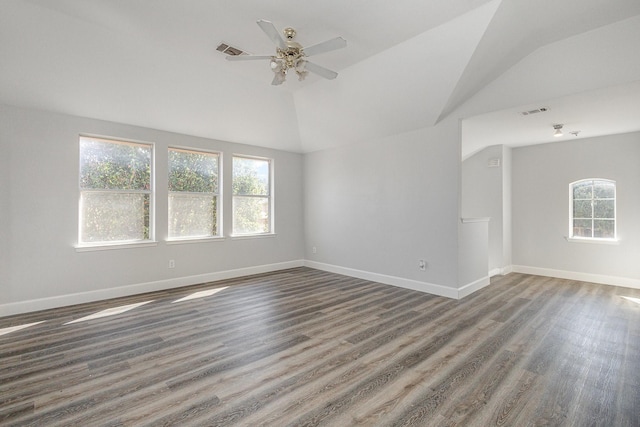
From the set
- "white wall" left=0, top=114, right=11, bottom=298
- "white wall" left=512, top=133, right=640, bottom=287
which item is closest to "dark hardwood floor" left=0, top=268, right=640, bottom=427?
"white wall" left=0, top=114, right=11, bottom=298

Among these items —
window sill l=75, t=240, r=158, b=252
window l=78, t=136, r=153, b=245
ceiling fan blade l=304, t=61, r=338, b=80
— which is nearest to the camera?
ceiling fan blade l=304, t=61, r=338, b=80

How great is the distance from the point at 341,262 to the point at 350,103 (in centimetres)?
297

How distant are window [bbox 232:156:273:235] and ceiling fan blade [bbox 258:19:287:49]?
332cm

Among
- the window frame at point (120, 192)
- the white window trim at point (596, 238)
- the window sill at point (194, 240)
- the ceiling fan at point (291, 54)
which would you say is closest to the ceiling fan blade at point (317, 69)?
the ceiling fan at point (291, 54)

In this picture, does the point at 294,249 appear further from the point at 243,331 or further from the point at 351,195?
the point at 243,331

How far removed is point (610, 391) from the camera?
2127mm

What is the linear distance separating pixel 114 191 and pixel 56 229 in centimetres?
84

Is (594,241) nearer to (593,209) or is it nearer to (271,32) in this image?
(593,209)

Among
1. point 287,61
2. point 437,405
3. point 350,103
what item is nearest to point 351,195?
point 350,103

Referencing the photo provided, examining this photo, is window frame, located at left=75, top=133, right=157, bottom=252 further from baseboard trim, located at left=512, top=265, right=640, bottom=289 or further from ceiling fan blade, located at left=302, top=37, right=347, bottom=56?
baseboard trim, located at left=512, top=265, right=640, bottom=289

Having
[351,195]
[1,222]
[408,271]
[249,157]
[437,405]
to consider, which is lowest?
[437,405]

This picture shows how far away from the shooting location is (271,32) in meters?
2.58

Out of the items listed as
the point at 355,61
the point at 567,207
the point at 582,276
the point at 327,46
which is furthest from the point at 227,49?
the point at 582,276

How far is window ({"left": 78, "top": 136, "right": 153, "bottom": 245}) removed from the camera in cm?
422
